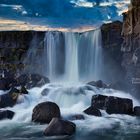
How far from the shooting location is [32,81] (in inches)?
1673

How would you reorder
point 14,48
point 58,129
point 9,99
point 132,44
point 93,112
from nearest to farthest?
point 58,129 → point 93,112 → point 9,99 → point 132,44 → point 14,48

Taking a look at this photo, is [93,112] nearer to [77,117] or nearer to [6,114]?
[77,117]

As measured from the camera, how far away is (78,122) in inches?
1046

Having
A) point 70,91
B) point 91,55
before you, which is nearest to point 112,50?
point 91,55

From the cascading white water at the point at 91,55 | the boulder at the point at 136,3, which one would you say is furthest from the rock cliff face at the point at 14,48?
the boulder at the point at 136,3

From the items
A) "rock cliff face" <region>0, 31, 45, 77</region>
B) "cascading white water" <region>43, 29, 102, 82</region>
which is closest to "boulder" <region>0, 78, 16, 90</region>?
"cascading white water" <region>43, 29, 102, 82</region>

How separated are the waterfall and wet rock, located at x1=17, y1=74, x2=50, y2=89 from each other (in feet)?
21.3

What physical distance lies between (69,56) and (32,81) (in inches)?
424

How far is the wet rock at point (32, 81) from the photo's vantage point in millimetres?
41191

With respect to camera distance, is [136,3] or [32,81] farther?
[32,81]

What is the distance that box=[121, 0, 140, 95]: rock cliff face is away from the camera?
39156 millimetres

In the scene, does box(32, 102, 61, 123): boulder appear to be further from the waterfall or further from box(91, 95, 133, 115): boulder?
the waterfall

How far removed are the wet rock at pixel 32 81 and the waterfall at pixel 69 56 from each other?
21.3ft

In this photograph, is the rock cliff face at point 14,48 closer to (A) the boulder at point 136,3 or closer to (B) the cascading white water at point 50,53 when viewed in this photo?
(B) the cascading white water at point 50,53
